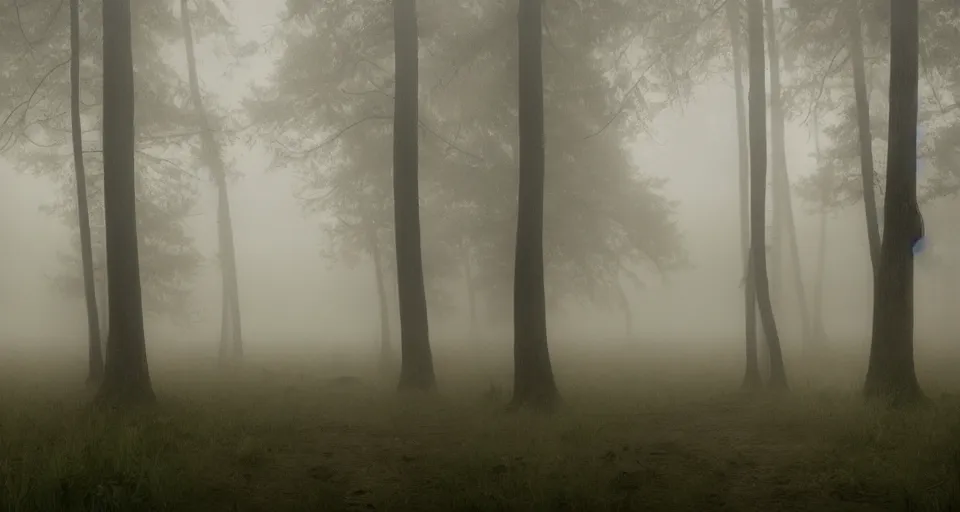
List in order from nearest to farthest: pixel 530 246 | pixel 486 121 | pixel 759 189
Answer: pixel 530 246 → pixel 759 189 → pixel 486 121

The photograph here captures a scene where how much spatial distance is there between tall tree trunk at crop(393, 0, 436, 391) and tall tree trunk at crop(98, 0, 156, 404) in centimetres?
465

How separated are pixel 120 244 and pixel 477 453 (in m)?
6.97

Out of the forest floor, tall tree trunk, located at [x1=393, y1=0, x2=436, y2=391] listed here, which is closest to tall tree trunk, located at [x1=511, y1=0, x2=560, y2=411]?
the forest floor

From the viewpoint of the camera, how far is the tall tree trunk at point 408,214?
42.3 feet

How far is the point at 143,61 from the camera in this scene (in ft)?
58.9

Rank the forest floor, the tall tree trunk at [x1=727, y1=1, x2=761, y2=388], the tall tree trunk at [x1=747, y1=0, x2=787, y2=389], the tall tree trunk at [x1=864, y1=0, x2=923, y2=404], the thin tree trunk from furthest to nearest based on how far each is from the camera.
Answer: the tall tree trunk at [x1=727, y1=1, x2=761, y2=388] → the thin tree trunk → the tall tree trunk at [x1=747, y1=0, x2=787, y2=389] → the tall tree trunk at [x1=864, y1=0, x2=923, y2=404] → the forest floor

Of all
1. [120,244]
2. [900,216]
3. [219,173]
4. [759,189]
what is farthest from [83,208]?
[900,216]

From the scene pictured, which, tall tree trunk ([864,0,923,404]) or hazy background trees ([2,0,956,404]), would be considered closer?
tall tree trunk ([864,0,923,404])

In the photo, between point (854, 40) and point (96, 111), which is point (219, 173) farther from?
point (854, 40)

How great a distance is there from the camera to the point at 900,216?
9.80 m

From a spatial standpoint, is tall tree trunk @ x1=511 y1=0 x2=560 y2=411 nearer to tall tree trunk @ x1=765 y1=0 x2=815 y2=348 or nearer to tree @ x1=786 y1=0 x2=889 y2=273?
tree @ x1=786 y1=0 x2=889 y2=273

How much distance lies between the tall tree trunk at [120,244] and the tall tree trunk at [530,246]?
6.03 meters

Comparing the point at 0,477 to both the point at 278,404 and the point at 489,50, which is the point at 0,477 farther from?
the point at 489,50

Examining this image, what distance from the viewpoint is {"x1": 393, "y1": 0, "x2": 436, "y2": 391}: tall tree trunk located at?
42.3ft
